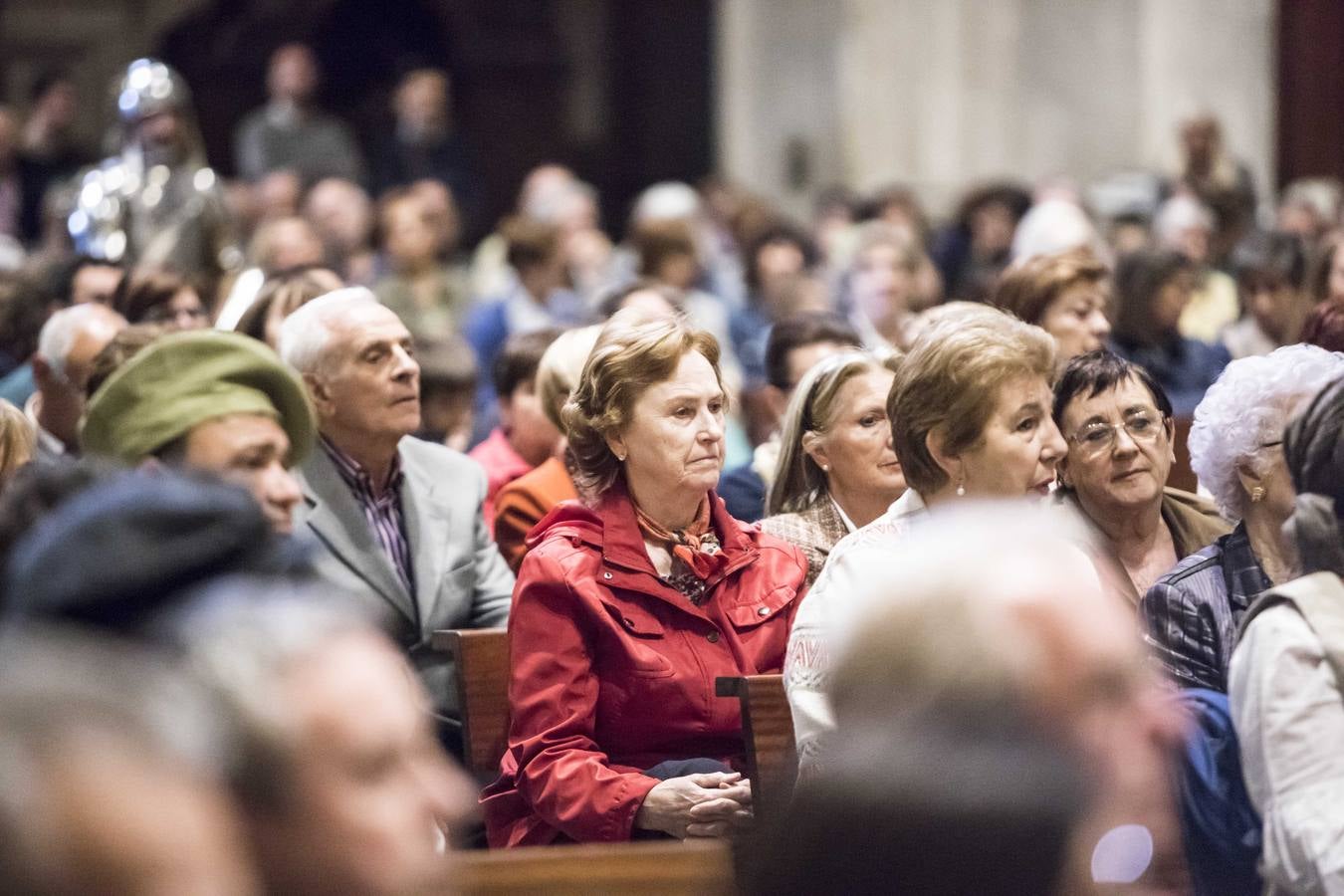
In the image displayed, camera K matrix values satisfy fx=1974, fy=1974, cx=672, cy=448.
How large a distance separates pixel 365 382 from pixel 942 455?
143 cm

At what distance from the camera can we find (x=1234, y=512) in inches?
153

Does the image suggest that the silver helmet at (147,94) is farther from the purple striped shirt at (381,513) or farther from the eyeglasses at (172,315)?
the purple striped shirt at (381,513)

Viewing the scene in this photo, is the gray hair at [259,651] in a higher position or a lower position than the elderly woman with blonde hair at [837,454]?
higher

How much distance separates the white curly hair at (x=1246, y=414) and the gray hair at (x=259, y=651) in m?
2.42

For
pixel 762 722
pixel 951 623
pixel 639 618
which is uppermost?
pixel 951 623

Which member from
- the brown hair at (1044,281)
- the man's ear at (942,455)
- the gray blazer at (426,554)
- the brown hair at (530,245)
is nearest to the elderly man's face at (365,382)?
the gray blazer at (426,554)

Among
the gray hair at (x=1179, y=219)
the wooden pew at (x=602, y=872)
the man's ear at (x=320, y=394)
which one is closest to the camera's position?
the wooden pew at (x=602, y=872)

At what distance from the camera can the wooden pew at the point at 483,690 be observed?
403 centimetres

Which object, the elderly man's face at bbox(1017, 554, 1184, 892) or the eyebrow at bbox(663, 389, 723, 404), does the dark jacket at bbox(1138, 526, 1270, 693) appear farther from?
the elderly man's face at bbox(1017, 554, 1184, 892)

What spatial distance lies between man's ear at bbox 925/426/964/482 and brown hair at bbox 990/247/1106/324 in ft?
6.16

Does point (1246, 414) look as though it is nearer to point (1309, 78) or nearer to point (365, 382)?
point (365, 382)

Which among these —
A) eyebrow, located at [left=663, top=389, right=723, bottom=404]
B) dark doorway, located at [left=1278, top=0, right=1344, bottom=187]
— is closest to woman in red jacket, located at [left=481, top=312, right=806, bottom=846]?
eyebrow, located at [left=663, top=389, right=723, bottom=404]

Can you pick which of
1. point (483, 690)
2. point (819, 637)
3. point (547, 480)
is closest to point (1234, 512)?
point (819, 637)

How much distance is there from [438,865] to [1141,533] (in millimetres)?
2830
